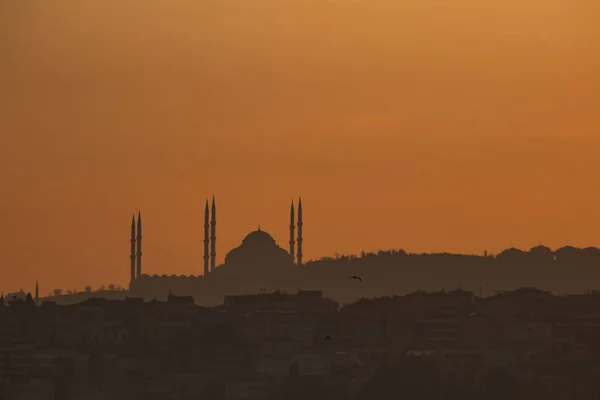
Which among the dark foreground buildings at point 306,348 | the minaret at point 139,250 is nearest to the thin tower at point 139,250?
the minaret at point 139,250

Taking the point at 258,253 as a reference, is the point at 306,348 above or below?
below

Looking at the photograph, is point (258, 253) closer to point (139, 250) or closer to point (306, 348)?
point (139, 250)

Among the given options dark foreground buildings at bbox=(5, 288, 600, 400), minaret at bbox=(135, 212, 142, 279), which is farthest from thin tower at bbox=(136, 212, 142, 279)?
dark foreground buildings at bbox=(5, 288, 600, 400)

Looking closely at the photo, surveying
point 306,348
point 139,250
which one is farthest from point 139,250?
point 306,348

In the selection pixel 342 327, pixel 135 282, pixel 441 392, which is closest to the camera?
pixel 441 392

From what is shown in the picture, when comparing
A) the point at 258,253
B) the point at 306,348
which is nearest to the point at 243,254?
the point at 258,253

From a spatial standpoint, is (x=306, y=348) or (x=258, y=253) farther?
(x=258, y=253)

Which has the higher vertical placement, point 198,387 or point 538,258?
point 538,258

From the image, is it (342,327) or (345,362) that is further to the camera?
(342,327)

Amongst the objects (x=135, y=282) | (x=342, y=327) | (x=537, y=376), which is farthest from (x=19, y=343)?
(x=135, y=282)

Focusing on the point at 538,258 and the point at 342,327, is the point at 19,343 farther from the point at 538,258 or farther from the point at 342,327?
the point at 538,258

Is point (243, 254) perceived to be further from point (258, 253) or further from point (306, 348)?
point (306, 348)
